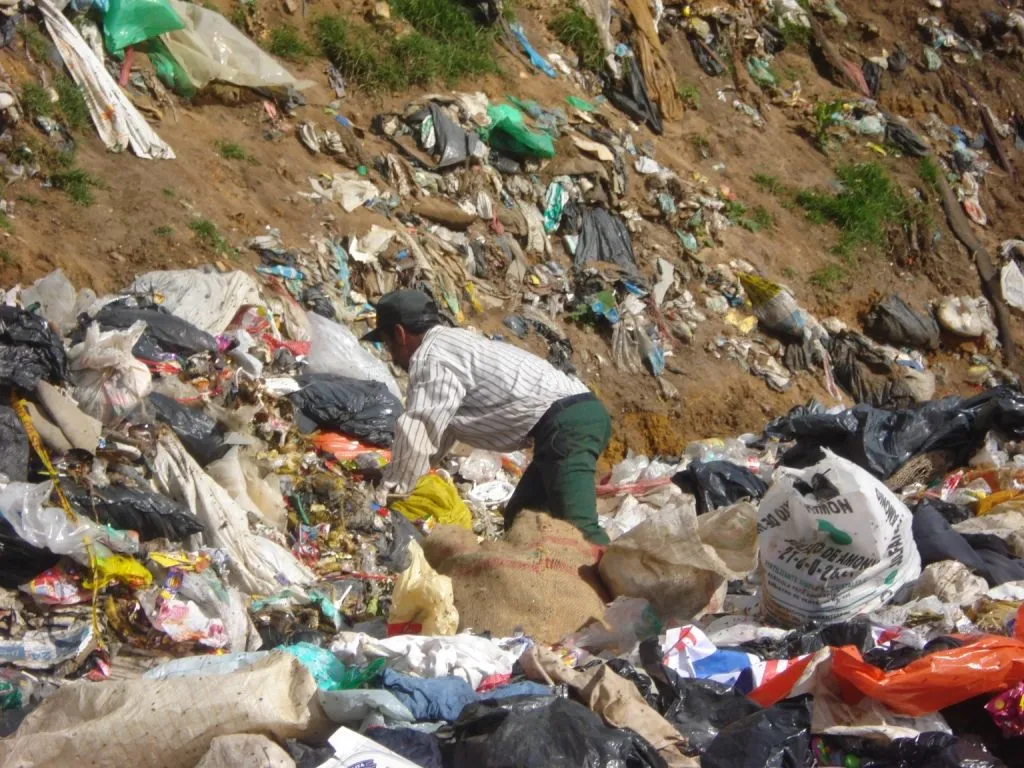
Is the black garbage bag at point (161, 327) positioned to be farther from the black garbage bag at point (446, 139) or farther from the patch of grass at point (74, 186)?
the black garbage bag at point (446, 139)

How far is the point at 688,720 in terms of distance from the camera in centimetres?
278

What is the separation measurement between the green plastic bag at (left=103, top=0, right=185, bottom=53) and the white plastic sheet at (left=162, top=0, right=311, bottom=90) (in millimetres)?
271

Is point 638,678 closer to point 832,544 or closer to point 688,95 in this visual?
point 832,544

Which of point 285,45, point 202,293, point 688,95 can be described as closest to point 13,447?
point 202,293

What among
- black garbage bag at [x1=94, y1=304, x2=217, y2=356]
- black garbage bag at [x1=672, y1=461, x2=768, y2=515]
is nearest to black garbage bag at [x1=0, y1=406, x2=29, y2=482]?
black garbage bag at [x1=94, y1=304, x2=217, y2=356]

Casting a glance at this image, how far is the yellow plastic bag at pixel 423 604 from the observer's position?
3.43 meters

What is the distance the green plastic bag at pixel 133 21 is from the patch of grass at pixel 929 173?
8.60 metres

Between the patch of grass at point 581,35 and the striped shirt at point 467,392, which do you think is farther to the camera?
the patch of grass at point 581,35

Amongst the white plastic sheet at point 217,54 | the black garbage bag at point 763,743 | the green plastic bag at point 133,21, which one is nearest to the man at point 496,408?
the black garbage bag at point 763,743

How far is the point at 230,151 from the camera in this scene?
8.18 m

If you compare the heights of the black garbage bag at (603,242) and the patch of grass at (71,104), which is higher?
the patch of grass at (71,104)

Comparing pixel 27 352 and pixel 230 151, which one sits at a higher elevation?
pixel 27 352

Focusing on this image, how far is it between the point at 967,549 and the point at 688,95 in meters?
9.09

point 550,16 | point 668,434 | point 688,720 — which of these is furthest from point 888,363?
point 688,720
